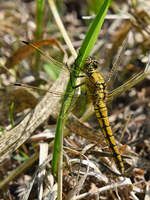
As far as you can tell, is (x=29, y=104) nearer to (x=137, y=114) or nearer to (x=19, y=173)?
(x=19, y=173)

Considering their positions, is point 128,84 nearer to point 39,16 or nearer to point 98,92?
point 98,92

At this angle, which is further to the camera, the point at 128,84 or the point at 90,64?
the point at 90,64

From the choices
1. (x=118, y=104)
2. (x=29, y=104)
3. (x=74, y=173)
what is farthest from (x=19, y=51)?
(x=74, y=173)

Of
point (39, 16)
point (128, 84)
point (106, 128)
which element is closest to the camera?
point (128, 84)

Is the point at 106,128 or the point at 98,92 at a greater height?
the point at 98,92

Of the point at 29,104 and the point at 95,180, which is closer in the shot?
the point at 95,180

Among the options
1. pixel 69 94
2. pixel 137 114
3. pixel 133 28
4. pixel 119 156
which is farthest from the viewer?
pixel 133 28

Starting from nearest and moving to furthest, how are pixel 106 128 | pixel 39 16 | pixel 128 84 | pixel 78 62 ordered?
pixel 78 62
pixel 128 84
pixel 106 128
pixel 39 16

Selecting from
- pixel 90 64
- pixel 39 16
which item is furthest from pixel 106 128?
pixel 39 16
